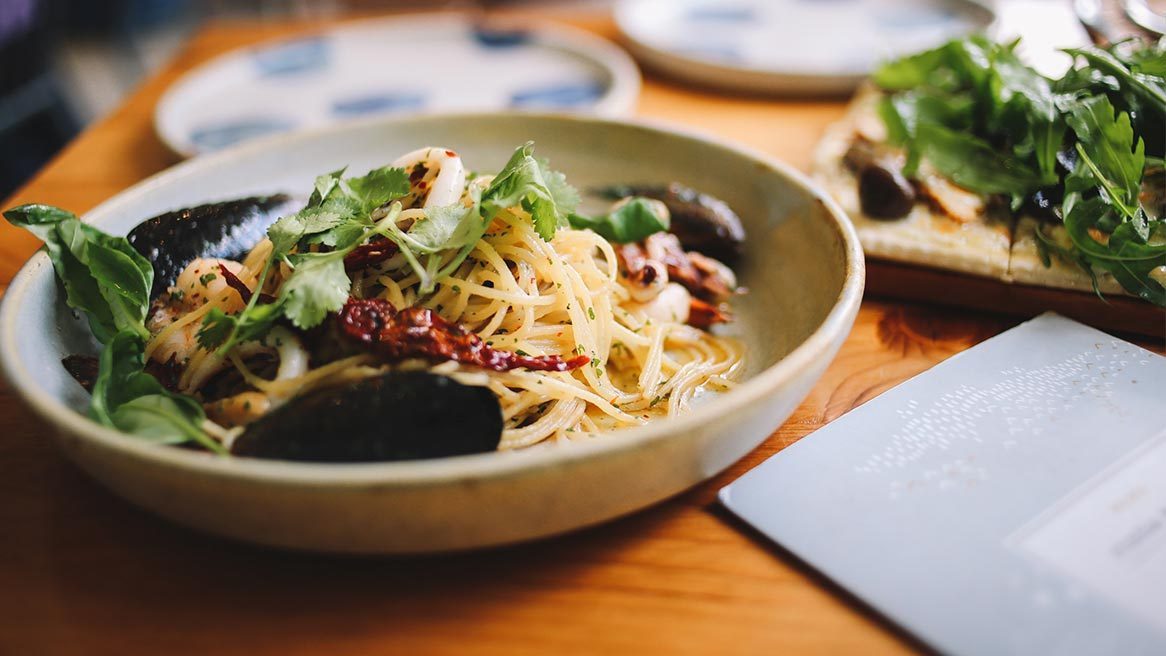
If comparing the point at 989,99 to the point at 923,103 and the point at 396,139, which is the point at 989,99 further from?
the point at 396,139

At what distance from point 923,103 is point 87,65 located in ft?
28.1

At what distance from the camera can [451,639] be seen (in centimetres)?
108

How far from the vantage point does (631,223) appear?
179cm

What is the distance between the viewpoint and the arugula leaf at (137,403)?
1.20m

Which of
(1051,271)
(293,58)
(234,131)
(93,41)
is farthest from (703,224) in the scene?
(93,41)

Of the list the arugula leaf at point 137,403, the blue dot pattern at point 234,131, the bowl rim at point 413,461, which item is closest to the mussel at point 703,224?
the bowl rim at point 413,461

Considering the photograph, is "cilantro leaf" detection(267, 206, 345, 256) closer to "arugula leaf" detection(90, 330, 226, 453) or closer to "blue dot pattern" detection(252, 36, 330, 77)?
"arugula leaf" detection(90, 330, 226, 453)

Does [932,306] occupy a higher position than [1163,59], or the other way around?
[1163,59]

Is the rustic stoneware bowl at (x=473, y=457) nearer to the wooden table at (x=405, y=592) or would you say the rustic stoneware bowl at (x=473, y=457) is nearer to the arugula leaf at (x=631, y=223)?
the wooden table at (x=405, y=592)

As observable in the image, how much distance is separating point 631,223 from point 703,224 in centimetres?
22

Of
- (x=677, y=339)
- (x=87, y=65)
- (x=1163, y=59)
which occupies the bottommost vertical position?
(x=87, y=65)

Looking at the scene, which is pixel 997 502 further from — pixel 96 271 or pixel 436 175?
pixel 96 271

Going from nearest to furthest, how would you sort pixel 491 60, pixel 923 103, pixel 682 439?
pixel 682 439 < pixel 923 103 < pixel 491 60

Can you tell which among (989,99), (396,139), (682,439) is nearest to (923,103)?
(989,99)
